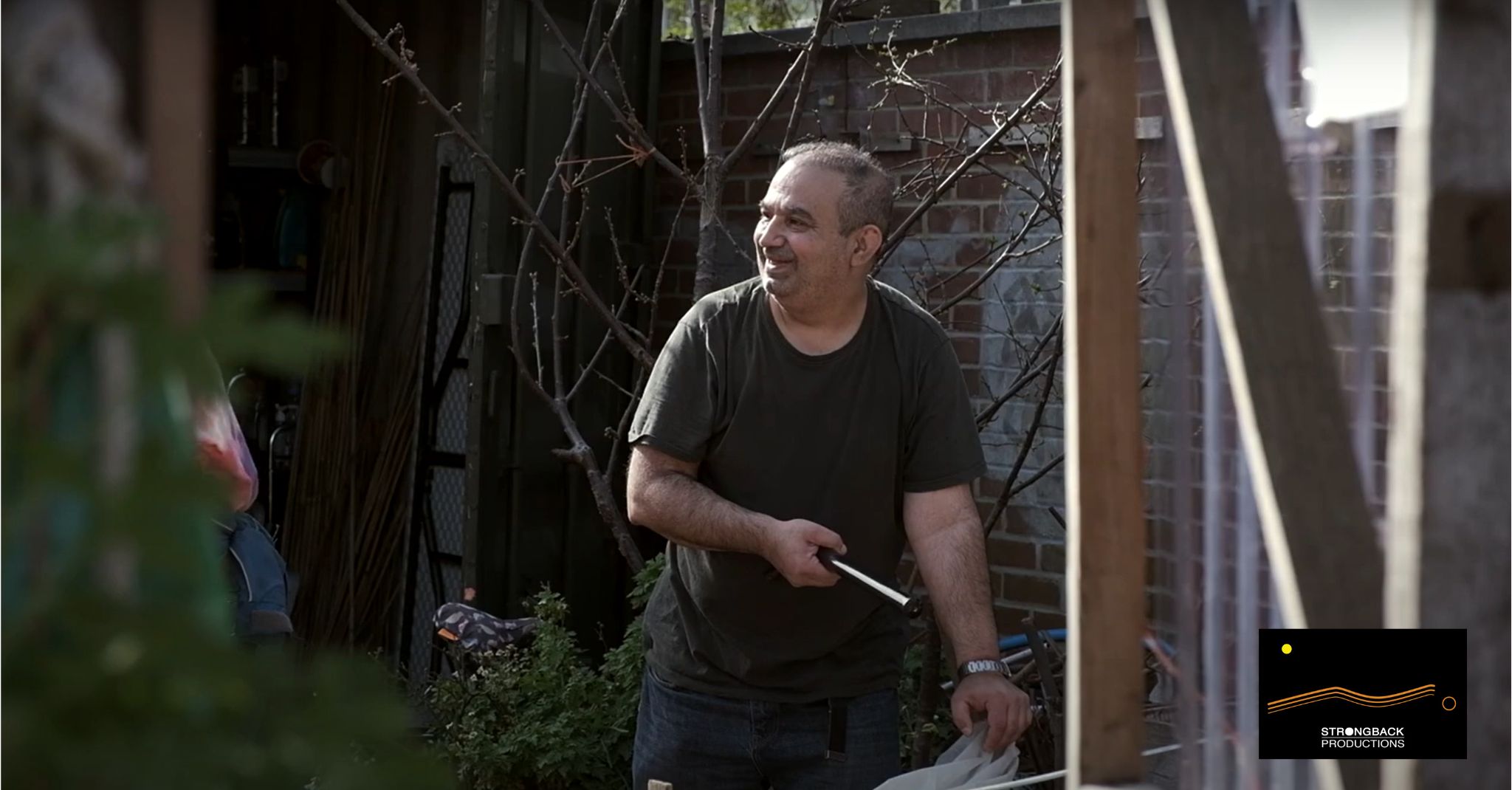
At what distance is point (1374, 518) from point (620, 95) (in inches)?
146

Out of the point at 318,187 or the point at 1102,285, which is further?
the point at 318,187

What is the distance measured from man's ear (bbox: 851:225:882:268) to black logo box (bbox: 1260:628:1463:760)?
1.61 metres

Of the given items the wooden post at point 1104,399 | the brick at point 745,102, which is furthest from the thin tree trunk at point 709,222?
the wooden post at point 1104,399

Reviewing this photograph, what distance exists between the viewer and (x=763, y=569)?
3.08m

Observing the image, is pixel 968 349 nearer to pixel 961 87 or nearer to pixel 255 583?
pixel 961 87

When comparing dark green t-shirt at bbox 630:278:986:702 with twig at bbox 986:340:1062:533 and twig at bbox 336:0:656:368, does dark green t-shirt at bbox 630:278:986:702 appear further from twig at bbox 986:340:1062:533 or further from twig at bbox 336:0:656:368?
twig at bbox 336:0:656:368

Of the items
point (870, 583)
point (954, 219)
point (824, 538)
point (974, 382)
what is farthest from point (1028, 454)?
point (870, 583)

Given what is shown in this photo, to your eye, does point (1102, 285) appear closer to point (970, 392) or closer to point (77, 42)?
point (77, 42)

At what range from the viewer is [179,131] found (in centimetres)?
84

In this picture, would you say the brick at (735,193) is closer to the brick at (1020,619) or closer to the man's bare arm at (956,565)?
the brick at (1020,619)

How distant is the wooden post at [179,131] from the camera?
0.81 meters

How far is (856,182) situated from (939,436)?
1.72ft

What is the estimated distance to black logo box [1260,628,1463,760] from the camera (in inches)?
59.2

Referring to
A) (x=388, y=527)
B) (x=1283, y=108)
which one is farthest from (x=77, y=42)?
(x=388, y=527)
